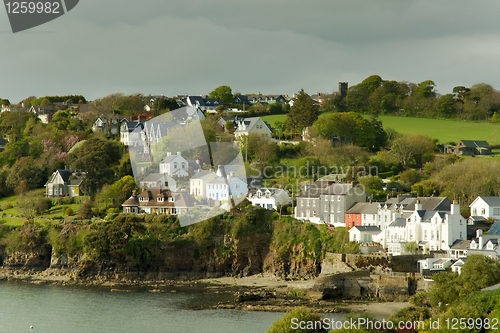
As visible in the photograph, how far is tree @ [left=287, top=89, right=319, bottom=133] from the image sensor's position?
259ft

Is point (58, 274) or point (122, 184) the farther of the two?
point (122, 184)

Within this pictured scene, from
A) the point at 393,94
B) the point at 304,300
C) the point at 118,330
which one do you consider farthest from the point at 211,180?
the point at 393,94

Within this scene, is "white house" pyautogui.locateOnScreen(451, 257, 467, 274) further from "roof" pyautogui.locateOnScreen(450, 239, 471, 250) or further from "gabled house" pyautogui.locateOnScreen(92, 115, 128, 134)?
"gabled house" pyautogui.locateOnScreen(92, 115, 128, 134)

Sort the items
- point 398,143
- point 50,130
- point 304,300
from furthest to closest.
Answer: point 50,130
point 398,143
point 304,300

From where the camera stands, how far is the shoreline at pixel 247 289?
39.6 metres

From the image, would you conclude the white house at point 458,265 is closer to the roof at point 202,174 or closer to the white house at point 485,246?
the white house at point 485,246

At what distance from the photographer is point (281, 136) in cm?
7994

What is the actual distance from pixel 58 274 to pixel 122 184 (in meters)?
12.9

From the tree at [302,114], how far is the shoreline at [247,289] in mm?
31064

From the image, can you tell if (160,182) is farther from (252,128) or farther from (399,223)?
(399,223)

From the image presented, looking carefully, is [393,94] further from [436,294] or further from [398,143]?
[436,294]

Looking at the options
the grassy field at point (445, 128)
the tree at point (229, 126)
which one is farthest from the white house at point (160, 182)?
the grassy field at point (445, 128)

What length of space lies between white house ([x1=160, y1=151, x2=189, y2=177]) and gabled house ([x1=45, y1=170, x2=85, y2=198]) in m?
13.1

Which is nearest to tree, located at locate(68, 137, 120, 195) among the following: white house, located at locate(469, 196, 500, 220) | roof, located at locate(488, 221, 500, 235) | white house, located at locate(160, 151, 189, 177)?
white house, located at locate(160, 151, 189, 177)
